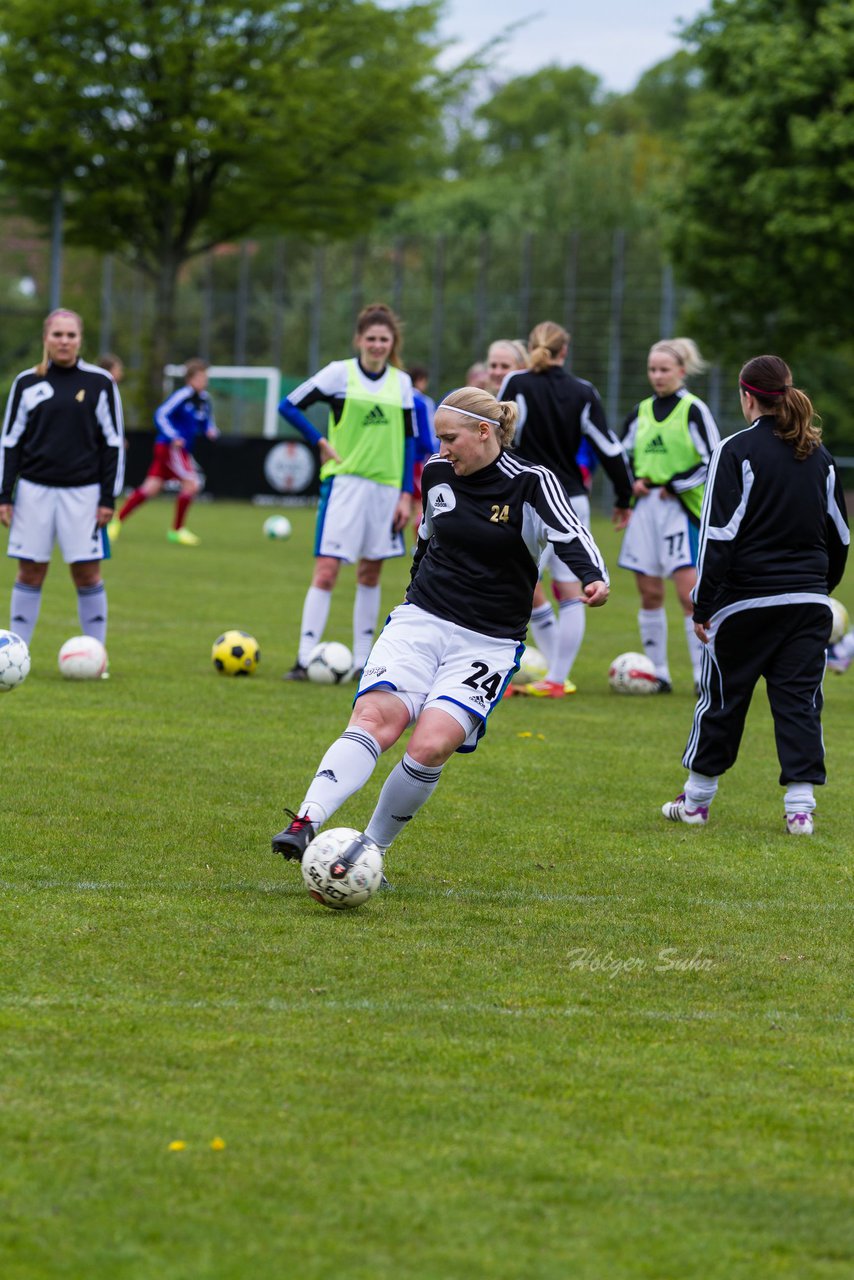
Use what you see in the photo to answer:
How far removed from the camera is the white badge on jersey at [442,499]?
6.15 metres

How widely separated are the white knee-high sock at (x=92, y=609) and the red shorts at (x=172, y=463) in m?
12.4

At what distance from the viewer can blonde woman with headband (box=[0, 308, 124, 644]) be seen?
10.4 meters

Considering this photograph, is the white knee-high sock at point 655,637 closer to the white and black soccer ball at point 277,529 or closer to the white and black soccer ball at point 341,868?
the white and black soccer ball at point 341,868

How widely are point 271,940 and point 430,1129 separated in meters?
1.62

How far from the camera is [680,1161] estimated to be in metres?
3.72

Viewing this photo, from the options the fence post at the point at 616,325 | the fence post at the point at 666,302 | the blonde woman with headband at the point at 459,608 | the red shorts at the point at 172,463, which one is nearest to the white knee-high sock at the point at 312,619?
the blonde woman with headband at the point at 459,608

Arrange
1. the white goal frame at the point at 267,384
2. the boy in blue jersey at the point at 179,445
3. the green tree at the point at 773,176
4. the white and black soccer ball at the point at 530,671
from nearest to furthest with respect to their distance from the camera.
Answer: the white and black soccer ball at the point at 530,671 → the boy in blue jersey at the point at 179,445 → the green tree at the point at 773,176 → the white goal frame at the point at 267,384

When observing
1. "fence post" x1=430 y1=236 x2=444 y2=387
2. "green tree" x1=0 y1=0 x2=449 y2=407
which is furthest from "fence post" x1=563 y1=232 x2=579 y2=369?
"green tree" x1=0 y1=0 x2=449 y2=407

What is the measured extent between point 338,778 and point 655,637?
6172mm

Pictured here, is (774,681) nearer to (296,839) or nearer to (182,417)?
(296,839)

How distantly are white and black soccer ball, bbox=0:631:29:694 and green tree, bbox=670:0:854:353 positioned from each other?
24.2 m

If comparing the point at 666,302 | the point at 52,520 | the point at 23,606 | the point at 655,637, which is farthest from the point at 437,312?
the point at 52,520

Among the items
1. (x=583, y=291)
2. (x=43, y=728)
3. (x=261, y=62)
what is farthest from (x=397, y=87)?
(x=43, y=728)

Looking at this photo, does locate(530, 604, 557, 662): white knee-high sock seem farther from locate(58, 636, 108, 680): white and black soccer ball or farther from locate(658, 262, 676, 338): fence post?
locate(658, 262, 676, 338): fence post
